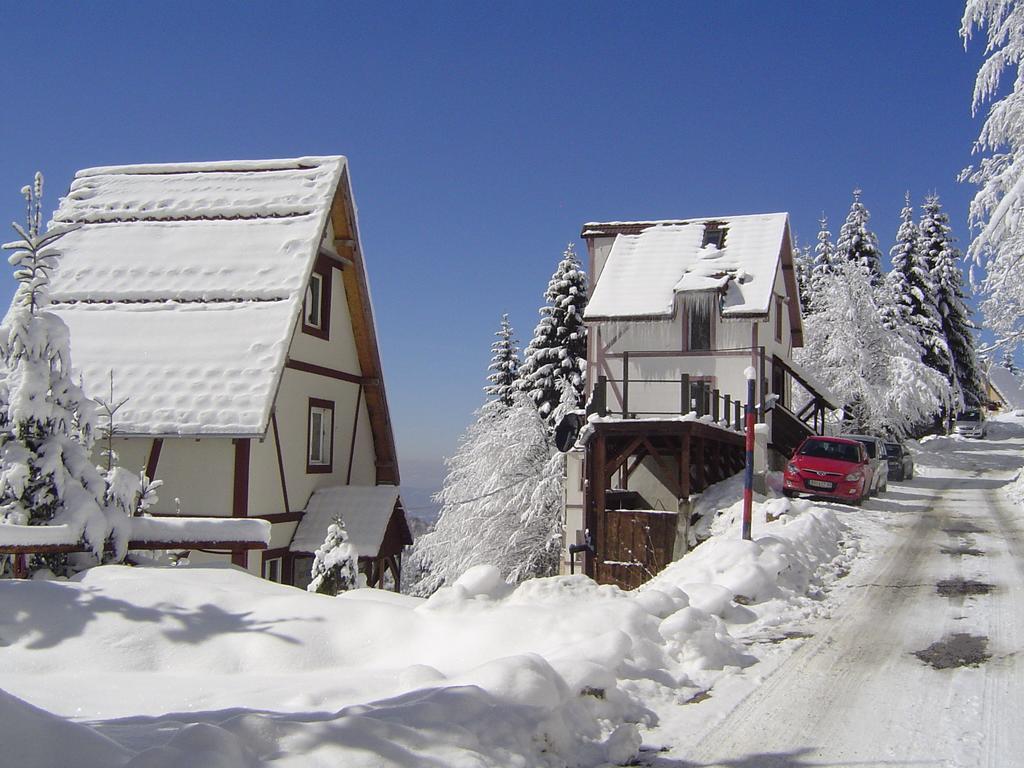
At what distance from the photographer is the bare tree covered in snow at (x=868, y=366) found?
4225 centimetres

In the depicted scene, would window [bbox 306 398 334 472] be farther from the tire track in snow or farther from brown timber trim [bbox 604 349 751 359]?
brown timber trim [bbox 604 349 751 359]

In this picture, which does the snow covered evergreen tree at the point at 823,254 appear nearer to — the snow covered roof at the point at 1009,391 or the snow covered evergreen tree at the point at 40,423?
the snow covered roof at the point at 1009,391

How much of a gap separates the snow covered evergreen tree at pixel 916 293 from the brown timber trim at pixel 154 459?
42.0m

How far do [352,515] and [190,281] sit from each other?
5.59m

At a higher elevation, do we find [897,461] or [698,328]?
[698,328]

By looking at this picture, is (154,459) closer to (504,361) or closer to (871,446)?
(871,446)

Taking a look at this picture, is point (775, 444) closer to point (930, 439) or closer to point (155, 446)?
point (155, 446)

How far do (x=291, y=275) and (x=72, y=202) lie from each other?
6.31 m

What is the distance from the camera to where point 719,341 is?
91.2ft

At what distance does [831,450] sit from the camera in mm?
21328

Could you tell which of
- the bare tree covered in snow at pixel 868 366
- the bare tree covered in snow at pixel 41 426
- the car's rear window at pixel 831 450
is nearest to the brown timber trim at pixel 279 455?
the bare tree covered in snow at pixel 41 426

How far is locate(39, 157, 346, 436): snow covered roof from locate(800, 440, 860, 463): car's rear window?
1246 cm

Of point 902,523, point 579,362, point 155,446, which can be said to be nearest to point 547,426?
point 579,362

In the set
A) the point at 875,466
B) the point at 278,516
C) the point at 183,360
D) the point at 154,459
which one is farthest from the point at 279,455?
the point at 875,466
